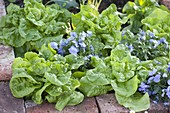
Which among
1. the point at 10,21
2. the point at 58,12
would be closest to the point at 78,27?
the point at 58,12

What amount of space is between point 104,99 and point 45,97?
33 cm

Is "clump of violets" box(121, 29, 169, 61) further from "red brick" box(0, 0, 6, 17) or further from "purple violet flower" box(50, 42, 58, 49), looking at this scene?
"red brick" box(0, 0, 6, 17)

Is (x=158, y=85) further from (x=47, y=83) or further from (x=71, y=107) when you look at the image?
(x=47, y=83)

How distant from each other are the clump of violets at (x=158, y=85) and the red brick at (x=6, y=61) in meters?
0.78

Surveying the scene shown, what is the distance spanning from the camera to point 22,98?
2.66 meters

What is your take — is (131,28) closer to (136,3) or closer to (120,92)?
(136,3)

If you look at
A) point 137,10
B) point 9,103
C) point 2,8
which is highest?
point 137,10

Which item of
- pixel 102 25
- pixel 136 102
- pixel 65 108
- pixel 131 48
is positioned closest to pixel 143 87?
pixel 136 102

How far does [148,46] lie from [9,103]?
924 mm

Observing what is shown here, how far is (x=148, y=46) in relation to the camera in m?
2.93

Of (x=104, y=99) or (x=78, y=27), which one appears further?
(x=78, y=27)

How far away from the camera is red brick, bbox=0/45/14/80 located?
279 cm

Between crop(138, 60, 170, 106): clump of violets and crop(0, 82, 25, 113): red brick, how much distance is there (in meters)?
0.68

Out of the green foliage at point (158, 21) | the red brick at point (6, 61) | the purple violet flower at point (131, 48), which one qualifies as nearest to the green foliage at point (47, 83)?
the red brick at point (6, 61)
